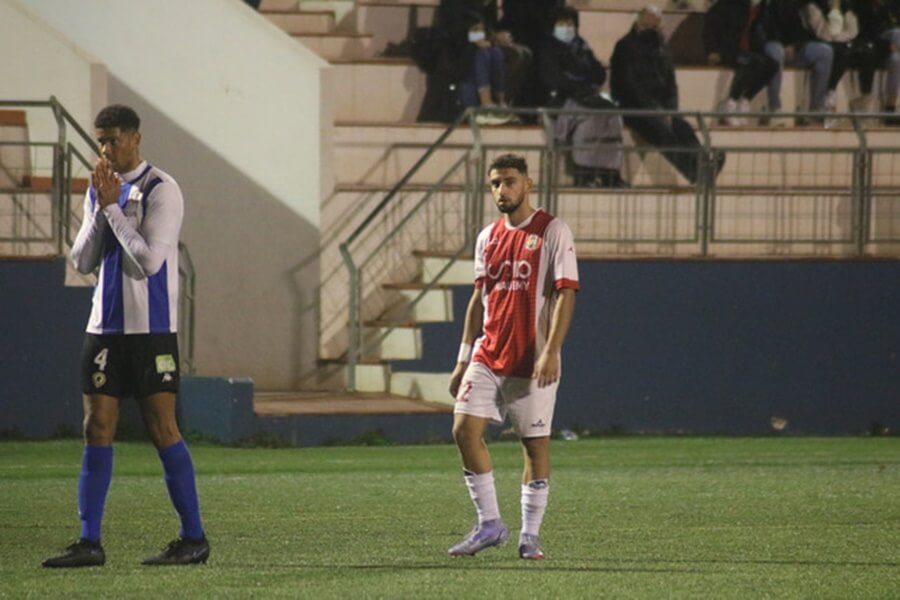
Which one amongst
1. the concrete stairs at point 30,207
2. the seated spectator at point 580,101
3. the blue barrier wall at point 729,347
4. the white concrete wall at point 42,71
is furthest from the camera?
the seated spectator at point 580,101

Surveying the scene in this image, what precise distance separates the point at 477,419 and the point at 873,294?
10733mm

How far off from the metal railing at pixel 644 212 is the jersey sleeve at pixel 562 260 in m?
9.50

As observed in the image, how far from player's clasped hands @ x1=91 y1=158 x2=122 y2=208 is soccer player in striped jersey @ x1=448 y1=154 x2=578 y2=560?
1.84 m

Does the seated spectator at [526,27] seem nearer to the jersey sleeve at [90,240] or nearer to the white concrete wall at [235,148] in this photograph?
the white concrete wall at [235,148]

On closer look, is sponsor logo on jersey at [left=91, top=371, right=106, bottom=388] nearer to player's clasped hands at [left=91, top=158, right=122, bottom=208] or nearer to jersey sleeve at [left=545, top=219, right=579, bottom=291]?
player's clasped hands at [left=91, top=158, right=122, bottom=208]

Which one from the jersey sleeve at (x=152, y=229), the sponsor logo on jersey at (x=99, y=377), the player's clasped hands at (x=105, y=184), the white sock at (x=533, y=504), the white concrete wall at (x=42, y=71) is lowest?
the white sock at (x=533, y=504)

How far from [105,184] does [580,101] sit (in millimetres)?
12387

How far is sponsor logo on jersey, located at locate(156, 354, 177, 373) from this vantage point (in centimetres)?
915

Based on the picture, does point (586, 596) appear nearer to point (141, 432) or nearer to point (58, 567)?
point (58, 567)

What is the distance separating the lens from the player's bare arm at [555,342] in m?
9.59

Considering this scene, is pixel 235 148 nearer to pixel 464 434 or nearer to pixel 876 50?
pixel 876 50

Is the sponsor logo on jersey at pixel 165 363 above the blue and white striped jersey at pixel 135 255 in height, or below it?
below

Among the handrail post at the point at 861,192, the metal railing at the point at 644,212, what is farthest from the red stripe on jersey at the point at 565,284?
the handrail post at the point at 861,192

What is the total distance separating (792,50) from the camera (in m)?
23.6
